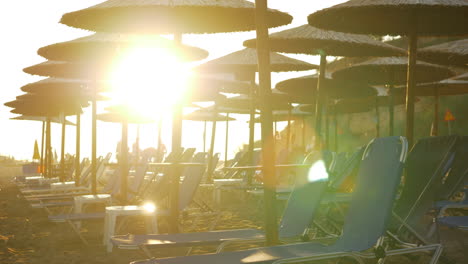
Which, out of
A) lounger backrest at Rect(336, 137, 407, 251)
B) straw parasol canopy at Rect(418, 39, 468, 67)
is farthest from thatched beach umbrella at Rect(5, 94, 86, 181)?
lounger backrest at Rect(336, 137, 407, 251)

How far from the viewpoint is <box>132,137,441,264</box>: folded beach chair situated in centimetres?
352

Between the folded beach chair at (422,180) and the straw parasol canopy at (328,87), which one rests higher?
the straw parasol canopy at (328,87)

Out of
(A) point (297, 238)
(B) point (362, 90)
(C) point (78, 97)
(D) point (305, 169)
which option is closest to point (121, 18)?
(D) point (305, 169)

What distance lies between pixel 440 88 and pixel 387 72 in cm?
327

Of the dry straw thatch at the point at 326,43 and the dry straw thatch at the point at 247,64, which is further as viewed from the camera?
the dry straw thatch at the point at 247,64

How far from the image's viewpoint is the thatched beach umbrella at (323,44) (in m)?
7.83

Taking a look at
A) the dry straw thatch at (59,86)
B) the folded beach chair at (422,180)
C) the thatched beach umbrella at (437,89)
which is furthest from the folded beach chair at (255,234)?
the thatched beach umbrella at (437,89)

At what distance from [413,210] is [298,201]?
101 cm

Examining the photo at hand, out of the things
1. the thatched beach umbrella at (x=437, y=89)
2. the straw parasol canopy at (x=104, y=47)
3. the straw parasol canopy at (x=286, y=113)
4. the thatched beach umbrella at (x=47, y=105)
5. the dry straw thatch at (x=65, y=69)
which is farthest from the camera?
the straw parasol canopy at (x=286, y=113)

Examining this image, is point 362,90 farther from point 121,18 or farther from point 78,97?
point 121,18

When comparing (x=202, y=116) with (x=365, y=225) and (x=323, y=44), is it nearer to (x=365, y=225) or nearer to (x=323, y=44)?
(x=323, y=44)

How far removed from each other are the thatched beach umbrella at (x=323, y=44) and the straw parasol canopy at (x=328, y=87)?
1.75 metres

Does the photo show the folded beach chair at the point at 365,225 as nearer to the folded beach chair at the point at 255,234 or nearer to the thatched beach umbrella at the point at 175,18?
the folded beach chair at the point at 255,234

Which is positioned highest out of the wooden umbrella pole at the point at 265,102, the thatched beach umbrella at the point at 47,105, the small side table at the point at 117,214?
the thatched beach umbrella at the point at 47,105
